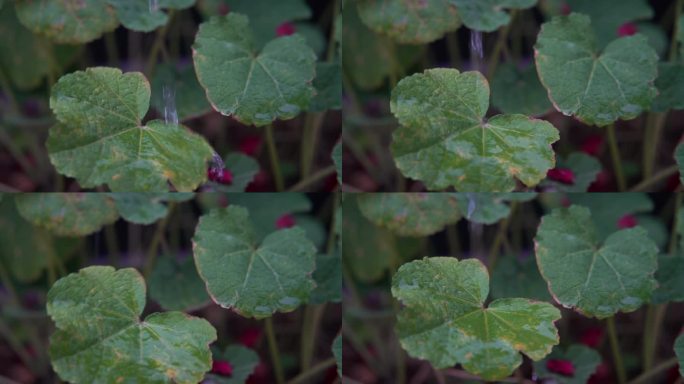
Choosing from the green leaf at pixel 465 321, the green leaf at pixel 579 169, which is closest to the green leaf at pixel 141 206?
the green leaf at pixel 465 321

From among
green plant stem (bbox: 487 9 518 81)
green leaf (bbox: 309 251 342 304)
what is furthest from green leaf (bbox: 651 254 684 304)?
green leaf (bbox: 309 251 342 304)

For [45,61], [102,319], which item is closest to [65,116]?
[45,61]

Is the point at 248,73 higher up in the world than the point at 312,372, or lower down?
higher up

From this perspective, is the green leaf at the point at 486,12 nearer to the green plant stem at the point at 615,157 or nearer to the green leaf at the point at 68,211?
the green plant stem at the point at 615,157

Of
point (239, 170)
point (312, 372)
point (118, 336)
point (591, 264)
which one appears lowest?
point (312, 372)

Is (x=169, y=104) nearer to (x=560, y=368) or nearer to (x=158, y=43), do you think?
(x=158, y=43)

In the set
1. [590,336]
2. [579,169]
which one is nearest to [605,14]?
[579,169]
